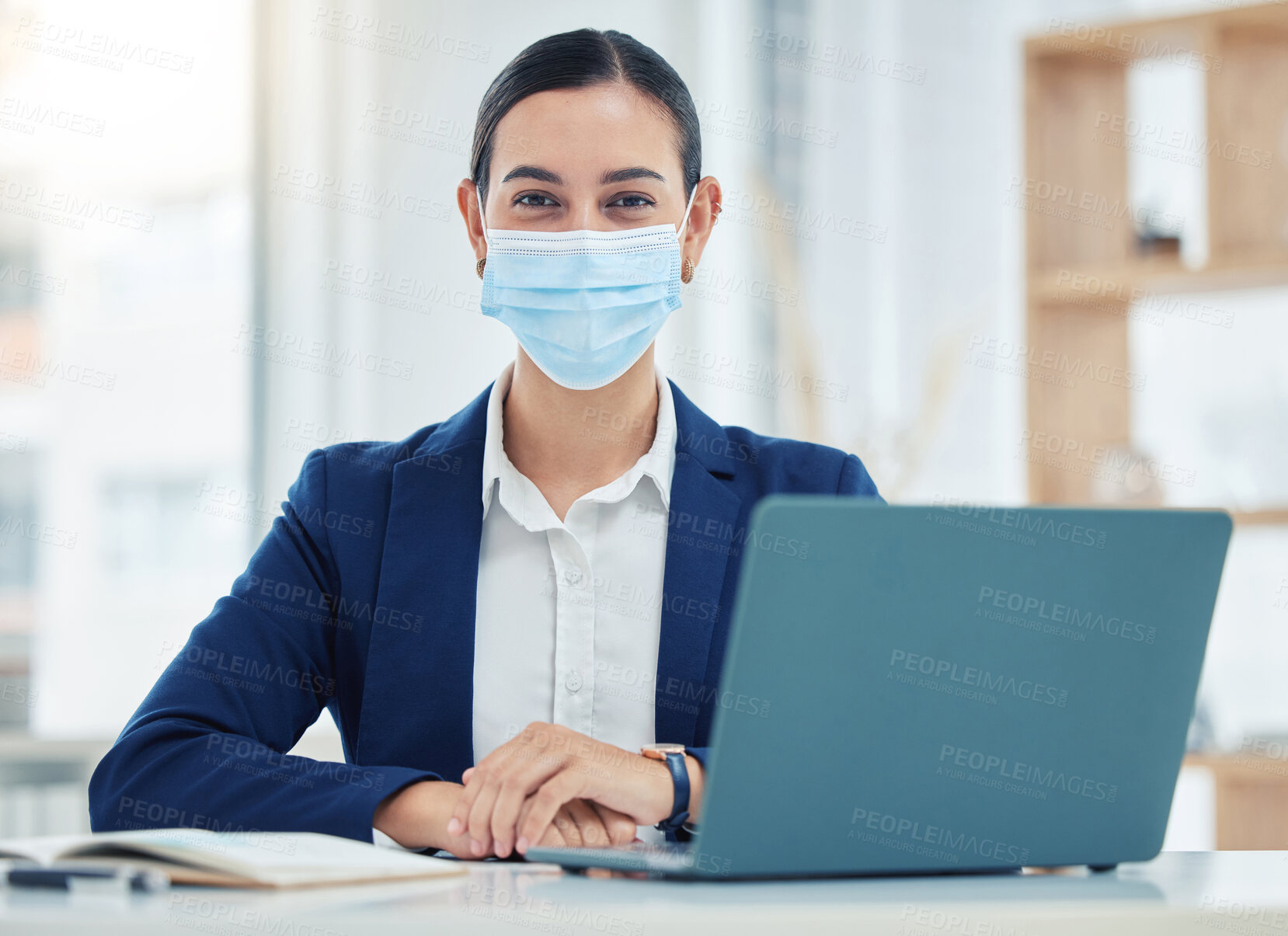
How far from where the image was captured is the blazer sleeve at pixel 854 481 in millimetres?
1574

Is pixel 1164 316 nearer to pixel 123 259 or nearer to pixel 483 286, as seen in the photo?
pixel 483 286

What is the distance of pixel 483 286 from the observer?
5.05 ft

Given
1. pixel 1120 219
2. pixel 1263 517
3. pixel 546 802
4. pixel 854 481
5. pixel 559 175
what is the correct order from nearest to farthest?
pixel 546 802 → pixel 559 175 → pixel 854 481 → pixel 1263 517 → pixel 1120 219

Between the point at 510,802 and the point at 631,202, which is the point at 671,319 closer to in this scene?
the point at 631,202

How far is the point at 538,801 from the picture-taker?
1005 mm

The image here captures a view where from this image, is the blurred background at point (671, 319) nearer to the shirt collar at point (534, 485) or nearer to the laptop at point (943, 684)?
the shirt collar at point (534, 485)

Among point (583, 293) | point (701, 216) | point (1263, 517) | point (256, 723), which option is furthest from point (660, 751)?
point (1263, 517)

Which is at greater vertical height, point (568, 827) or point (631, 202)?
point (631, 202)

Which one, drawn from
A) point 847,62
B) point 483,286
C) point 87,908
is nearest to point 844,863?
point 87,908

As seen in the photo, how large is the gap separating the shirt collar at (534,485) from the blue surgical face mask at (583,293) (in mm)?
102

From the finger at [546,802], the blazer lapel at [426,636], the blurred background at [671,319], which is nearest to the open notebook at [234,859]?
the finger at [546,802]

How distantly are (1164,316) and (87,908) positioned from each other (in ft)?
9.33

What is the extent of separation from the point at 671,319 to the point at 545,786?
8.04ft

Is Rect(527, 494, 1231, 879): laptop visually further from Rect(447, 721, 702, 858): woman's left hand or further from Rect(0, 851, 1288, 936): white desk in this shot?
Rect(447, 721, 702, 858): woman's left hand
